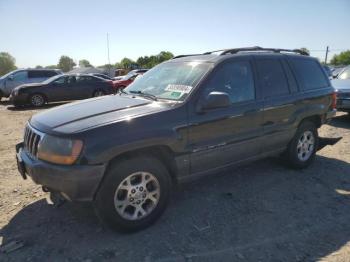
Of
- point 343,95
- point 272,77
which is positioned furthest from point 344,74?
point 272,77

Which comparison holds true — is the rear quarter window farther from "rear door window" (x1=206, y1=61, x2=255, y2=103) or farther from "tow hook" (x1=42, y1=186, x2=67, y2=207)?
"tow hook" (x1=42, y1=186, x2=67, y2=207)

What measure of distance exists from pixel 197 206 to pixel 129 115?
1.49m

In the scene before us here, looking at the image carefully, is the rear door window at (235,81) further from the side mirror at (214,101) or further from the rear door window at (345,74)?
the rear door window at (345,74)

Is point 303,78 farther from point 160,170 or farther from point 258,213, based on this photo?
point 160,170

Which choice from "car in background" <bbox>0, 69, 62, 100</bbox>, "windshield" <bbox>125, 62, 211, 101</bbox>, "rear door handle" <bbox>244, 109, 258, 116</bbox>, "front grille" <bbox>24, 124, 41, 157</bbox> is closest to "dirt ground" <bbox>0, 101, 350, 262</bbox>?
"front grille" <bbox>24, 124, 41, 157</bbox>

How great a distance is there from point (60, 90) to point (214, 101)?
40.0ft

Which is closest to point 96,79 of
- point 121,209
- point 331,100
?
point 331,100

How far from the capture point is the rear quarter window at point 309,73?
5051 millimetres

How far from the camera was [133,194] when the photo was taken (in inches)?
132

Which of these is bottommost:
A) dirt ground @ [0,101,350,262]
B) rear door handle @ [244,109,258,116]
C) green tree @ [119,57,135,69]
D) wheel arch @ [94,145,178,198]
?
dirt ground @ [0,101,350,262]

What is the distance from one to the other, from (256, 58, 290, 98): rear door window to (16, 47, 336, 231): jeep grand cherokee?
0.6 inches

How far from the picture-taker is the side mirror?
3574mm

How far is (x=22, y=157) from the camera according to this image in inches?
137

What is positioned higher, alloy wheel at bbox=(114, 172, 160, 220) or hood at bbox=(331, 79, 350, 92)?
hood at bbox=(331, 79, 350, 92)
